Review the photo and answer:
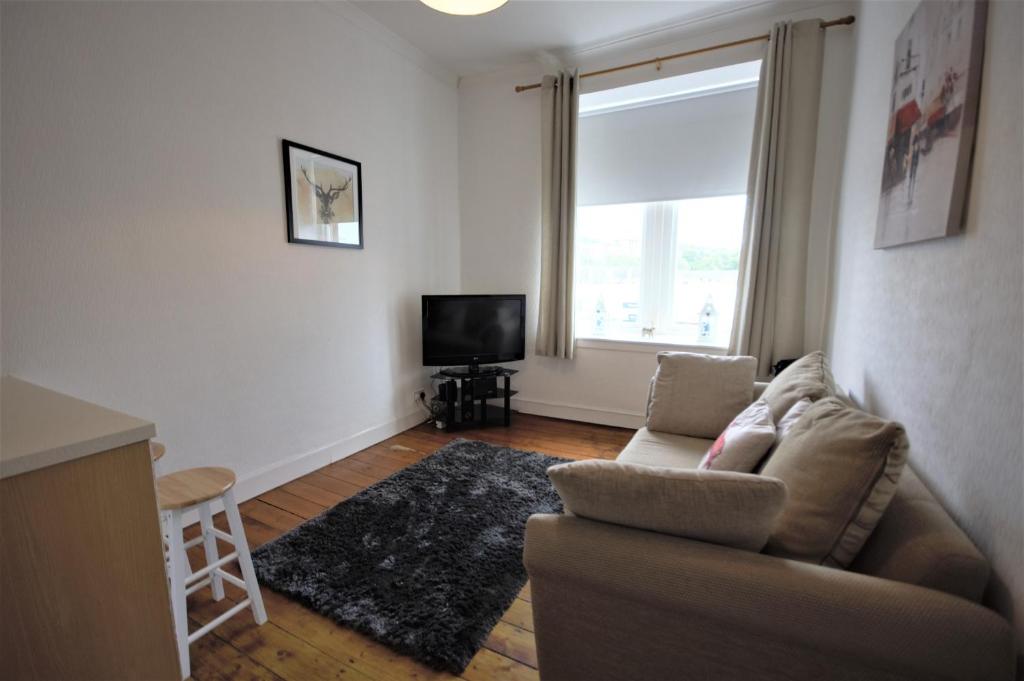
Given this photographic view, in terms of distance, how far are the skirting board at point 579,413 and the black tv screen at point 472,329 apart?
530 mm

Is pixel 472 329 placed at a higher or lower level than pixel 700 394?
higher

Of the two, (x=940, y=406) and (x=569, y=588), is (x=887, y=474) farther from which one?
(x=569, y=588)

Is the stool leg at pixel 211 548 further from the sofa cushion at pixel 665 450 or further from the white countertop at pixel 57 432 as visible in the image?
the sofa cushion at pixel 665 450

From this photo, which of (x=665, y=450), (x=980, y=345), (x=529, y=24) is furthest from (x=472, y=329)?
(x=980, y=345)

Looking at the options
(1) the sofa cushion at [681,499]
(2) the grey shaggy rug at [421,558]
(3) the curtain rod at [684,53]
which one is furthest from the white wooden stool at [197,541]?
(3) the curtain rod at [684,53]

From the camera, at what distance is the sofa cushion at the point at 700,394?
88.0 inches

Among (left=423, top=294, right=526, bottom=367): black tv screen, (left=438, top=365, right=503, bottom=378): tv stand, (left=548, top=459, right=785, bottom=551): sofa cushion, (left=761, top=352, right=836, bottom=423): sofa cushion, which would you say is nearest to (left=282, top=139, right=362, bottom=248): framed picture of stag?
(left=423, top=294, right=526, bottom=367): black tv screen

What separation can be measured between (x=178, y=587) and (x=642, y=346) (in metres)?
3.12

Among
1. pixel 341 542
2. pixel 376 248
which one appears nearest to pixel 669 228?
pixel 376 248

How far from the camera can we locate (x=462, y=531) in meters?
2.17

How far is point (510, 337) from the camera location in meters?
3.79

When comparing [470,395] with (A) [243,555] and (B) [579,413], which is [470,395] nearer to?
(B) [579,413]

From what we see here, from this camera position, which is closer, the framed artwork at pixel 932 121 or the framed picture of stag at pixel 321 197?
the framed artwork at pixel 932 121

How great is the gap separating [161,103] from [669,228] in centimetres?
325
